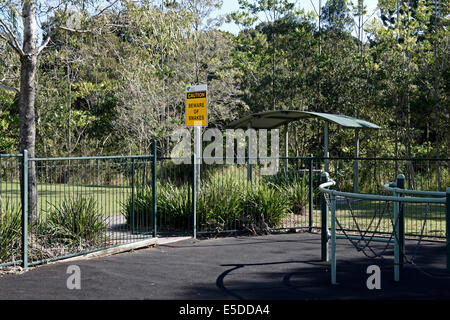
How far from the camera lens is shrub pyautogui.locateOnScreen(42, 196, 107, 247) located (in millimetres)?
8148

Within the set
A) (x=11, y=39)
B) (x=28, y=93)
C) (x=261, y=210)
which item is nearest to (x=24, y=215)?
(x=28, y=93)

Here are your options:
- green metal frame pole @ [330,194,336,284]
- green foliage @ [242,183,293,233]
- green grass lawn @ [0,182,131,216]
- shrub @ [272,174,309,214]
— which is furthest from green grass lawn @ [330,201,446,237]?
green grass lawn @ [0,182,131,216]

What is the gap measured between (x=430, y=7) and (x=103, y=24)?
45.4 ft

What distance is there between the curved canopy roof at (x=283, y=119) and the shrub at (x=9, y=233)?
9.96 meters

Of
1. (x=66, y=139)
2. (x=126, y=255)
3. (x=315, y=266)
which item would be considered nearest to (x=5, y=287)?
(x=126, y=255)

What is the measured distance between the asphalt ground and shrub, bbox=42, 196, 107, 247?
536mm

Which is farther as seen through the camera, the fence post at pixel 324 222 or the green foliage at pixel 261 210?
the green foliage at pixel 261 210

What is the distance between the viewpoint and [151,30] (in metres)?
10.3

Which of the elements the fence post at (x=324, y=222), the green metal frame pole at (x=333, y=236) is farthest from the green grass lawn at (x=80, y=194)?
the green metal frame pole at (x=333, y=236)

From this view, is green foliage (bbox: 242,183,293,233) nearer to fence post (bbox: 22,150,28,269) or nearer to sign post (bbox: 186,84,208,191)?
sign post (bbox: 186,84,208,191)

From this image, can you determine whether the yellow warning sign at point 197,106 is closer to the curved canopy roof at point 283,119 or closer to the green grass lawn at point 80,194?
the green grass lawn at point 80,194

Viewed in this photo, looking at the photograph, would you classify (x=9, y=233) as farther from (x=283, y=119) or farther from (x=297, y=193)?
(x=283, y=119)

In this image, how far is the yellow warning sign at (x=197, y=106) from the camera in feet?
36.0
